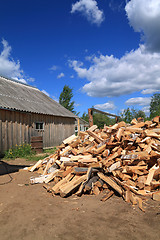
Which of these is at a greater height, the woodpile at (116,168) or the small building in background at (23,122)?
the small building in background at (23,122)

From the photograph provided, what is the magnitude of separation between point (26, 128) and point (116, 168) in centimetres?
924

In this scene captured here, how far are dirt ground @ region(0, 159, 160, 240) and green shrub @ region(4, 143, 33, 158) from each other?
20.9 ft

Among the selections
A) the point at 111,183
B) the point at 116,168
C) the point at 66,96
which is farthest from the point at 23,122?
the point at 66,96

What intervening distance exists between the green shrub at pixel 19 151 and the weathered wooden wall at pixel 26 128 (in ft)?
0.97

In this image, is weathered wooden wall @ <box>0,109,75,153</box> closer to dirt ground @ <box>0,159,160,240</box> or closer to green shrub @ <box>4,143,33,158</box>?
green shrub @ <box>4,143,33,158</box>

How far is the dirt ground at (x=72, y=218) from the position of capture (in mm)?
2695

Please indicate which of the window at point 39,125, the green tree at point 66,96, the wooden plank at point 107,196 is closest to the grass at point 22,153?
the window at point 39,125

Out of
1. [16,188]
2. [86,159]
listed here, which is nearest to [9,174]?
[16,188]

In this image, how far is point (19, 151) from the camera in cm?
1099

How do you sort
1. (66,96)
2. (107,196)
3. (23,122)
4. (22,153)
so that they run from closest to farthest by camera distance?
(107,196) → (22,153) → (23,122) → (66,96)

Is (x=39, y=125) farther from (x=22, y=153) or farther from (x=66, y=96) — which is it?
(x=66, y=96)

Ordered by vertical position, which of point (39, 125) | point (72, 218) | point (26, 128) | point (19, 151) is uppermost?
point (39, 125)

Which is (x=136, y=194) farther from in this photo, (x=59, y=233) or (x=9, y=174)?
Answer: (x=9, y=174)

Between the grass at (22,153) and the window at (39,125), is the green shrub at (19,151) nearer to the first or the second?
the grass at (22,153)
